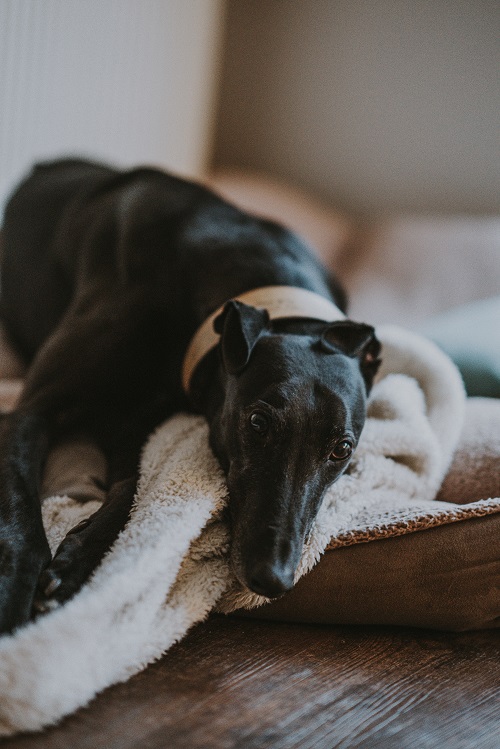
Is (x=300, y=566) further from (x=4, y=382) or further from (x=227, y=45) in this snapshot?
(x=227, y=45)

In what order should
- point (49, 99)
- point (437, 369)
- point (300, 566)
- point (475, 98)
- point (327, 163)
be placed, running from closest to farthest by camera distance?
1. point (300, 566)
2. point (437, 369)
3. point (49, 99)
4. point (475, 98)
5. point (327, 163)

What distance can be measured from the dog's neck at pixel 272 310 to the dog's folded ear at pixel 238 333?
3.9 inches

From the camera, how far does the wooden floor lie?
96 cm

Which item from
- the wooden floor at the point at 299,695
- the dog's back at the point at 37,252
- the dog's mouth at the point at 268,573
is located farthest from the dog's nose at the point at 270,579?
the dog's back at the point at 37,252

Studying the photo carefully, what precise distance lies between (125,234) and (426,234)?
172 centimetres

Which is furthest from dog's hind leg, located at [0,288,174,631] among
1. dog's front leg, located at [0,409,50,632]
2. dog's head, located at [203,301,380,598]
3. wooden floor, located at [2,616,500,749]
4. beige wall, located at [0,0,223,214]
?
beige wall, located at [0,0,223,214]

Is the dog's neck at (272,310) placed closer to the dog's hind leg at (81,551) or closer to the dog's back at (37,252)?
the dog's hind leg at (81,551)

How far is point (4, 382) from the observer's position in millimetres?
2135

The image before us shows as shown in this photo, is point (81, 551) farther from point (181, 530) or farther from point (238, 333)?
point (238, 333)

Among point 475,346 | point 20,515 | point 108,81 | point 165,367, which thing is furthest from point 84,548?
point 108,81

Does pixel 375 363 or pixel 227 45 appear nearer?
pixel 375 363

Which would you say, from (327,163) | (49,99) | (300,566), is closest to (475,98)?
(327,163)

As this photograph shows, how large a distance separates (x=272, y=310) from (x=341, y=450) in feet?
1.16

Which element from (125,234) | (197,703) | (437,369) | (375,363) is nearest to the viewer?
(197,703)
